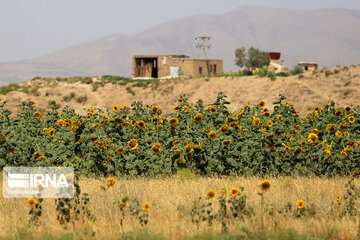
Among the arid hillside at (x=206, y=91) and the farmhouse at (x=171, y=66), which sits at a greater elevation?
the farmhouse at (x=171, y=66)

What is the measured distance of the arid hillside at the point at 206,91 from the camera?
4278cm

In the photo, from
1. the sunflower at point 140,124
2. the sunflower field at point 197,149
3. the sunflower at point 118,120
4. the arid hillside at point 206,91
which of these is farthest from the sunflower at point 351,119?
the arid hillside at point 206,91

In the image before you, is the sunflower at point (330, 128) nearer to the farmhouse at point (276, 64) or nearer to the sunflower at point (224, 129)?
the sunflower at point (224, 129)

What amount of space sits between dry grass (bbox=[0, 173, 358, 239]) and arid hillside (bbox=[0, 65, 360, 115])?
106 ft

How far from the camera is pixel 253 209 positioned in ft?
24.6

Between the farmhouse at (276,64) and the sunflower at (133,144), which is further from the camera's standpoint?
the farmhouse at (276,64)

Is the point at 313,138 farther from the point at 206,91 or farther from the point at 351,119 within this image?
the point at 206,91

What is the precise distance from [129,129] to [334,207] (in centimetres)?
469

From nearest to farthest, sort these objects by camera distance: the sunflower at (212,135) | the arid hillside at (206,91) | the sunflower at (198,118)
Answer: the sunflower at (212,135)
the sunflower at (198,118)
the arid hillside at (206,91)

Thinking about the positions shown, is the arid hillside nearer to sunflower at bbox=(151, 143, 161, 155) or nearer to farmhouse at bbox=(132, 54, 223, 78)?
farmhouse at bbox=(132, 54, 223, 78)

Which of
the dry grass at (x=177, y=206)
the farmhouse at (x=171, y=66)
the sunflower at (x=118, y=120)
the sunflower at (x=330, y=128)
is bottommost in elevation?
the dry grass at (x=177, y=206)

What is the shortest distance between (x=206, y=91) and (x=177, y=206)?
39482 mm

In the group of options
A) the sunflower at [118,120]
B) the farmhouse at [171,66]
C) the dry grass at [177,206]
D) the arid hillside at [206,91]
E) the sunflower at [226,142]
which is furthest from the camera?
the farmhouse at [171,66]

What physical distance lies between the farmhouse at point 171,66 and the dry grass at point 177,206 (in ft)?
158
